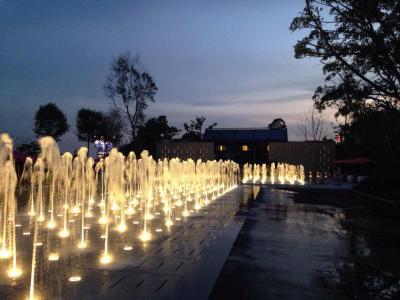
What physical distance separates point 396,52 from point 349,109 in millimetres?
3020

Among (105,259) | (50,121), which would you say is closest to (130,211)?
(105,259)

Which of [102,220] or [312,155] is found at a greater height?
[312,155]

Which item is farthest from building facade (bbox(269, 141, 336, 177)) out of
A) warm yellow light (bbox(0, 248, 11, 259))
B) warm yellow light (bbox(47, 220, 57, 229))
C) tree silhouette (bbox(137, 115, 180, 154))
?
warm yellow light (bbox(0, 248, 11, 259))

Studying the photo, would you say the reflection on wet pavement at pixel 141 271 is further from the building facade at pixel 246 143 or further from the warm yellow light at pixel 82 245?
the building facade at pixel 246 143

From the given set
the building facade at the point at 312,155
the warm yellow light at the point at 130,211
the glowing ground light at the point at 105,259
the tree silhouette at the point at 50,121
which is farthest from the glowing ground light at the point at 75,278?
the tree silhouette at the point at 50,121

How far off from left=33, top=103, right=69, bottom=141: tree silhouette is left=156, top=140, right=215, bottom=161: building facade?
18.2 meters

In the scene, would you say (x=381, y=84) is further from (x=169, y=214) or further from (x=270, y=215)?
(x=169, y=214)

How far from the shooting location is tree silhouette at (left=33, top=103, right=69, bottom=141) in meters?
56.3

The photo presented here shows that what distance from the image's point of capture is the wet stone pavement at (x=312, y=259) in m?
5.34

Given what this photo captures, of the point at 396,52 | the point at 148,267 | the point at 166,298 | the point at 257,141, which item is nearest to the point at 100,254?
the point at 148,267

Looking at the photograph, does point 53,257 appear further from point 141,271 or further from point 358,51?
point 358,51

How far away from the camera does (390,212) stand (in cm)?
1459

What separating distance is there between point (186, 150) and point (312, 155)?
50.0 ft

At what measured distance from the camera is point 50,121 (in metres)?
56.9
